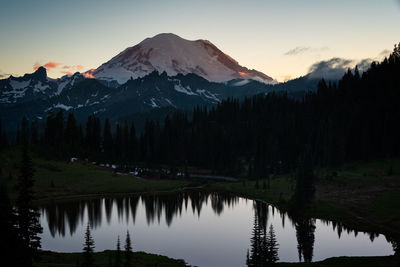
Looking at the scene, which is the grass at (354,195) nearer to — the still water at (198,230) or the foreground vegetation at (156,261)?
the still water at (198,230)

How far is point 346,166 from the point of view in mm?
125688

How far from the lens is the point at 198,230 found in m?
73.2

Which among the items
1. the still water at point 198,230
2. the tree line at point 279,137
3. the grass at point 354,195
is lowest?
the still water at point 198,230

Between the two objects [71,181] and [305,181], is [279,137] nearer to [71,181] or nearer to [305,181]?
[305,181]

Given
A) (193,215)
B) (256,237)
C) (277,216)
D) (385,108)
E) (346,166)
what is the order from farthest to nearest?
1. (385,108)
2. (346,166)
3. (193,215)
4. (277,216)
5. (256,237)

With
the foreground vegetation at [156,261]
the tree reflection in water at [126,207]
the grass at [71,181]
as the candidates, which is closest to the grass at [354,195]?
the tree reflection in water at [126,207]

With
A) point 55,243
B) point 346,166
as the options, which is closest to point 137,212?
point 55,243

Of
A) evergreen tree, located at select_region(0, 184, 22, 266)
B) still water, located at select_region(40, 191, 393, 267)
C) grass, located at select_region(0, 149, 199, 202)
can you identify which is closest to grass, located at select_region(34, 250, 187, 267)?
still water, located at select_region(40, 191, 393, 267)

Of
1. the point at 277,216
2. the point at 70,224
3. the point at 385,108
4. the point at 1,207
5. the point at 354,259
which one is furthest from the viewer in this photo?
the point at 385,108

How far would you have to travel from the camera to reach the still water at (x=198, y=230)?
5684 cm

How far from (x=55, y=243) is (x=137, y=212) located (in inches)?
1096

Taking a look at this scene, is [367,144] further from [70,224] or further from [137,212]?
[70,224]

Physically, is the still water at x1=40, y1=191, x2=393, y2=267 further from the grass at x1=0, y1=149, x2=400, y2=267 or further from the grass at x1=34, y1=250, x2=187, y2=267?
the grass at x1=0, y1=149, x2=400, y2=267

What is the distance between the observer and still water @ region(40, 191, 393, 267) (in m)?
56.8
